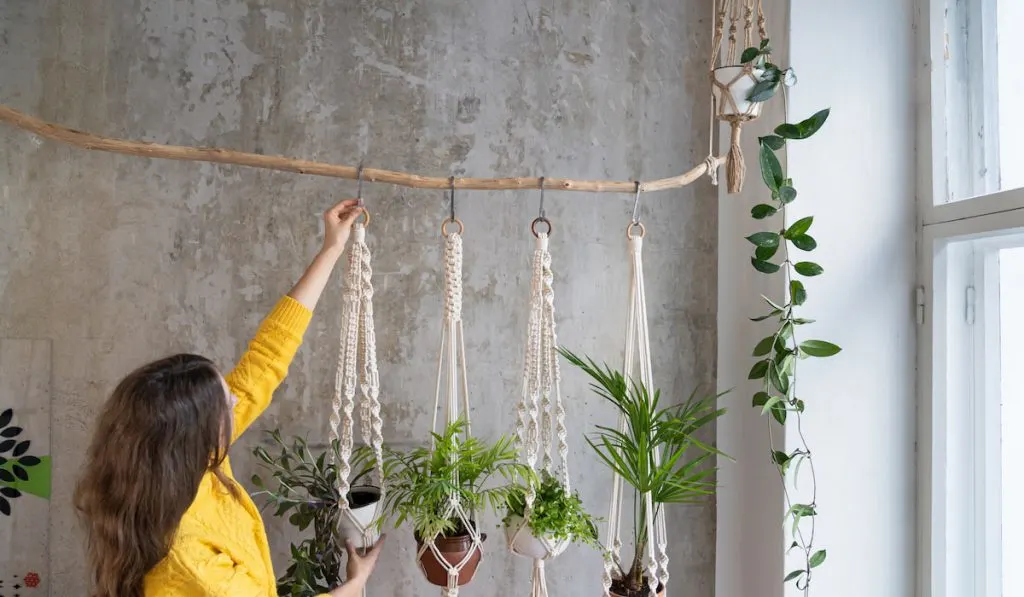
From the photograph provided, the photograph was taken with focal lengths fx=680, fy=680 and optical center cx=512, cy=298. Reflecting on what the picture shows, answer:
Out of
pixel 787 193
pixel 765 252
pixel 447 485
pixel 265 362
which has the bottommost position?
pixel 447 485

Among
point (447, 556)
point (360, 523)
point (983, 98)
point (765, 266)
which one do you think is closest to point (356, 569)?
point (360, 523)

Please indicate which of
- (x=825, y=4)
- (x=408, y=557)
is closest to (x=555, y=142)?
(x=825, y=4)

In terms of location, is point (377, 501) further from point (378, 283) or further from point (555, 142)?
point (555, 142)

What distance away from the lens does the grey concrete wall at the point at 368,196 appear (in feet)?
5.97

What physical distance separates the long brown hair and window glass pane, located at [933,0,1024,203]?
70.6 inches

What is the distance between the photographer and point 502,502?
162 cm

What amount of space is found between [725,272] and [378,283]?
101 centimetres

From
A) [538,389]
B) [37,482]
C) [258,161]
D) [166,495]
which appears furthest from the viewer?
[37,482]

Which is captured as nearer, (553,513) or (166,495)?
(166,495)

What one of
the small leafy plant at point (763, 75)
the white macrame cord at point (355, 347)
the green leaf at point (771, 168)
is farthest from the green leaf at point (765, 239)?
the white macrame cord at point (355, 347)

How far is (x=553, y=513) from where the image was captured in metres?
1.56

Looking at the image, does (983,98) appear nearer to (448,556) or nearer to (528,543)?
(528,543)

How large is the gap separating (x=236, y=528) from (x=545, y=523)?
66 cm

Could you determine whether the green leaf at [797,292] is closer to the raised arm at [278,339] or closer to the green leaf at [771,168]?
the green leaf at [771,168]
